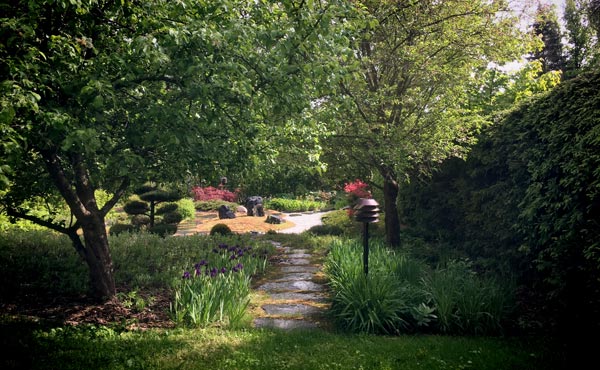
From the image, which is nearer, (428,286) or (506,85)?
(428,286)

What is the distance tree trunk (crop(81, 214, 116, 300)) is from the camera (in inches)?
238

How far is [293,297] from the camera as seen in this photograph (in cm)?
743

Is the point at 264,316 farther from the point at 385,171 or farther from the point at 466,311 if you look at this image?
the point at 385,171

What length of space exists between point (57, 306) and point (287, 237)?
9.22m

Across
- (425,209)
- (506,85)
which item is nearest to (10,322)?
(425,209)

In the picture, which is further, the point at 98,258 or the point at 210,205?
the point at 210,205

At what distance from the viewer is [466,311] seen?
18.3 ft

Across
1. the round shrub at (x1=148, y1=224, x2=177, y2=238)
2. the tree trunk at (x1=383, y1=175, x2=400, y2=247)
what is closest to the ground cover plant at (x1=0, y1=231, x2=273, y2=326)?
the round shrub at (x1=148, y1=224, x2=177, y2=238)

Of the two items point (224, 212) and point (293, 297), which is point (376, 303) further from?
point (224, 212)

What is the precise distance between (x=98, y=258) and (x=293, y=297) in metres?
3.47

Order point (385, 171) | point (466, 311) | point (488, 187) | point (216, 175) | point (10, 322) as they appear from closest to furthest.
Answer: point (10, 322), point (466, 311), point (216, 175), point (488, 187), point (385, 171)

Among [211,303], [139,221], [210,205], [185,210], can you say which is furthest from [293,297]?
[210,205]

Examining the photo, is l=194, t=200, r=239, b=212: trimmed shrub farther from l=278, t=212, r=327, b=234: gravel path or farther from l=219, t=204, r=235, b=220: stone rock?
l=278, t=212, r=327, b=234: gravel path

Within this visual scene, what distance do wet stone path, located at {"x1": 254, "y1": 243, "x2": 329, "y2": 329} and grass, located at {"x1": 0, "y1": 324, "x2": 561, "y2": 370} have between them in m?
0.83
